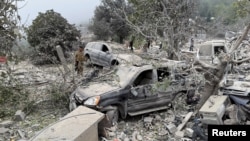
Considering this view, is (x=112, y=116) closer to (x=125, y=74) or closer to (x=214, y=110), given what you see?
(x=125, y=74)

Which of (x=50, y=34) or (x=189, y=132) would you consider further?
(x=50, y=34)

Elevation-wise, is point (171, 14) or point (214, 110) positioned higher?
point (171, 14)

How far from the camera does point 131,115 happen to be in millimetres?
8531

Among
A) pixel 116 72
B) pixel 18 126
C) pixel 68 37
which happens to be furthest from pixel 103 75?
pixel 68 37

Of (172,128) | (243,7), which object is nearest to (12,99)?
(172,128)

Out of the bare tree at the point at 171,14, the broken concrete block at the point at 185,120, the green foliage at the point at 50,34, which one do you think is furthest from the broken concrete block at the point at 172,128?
the green foliage at the point at 50,34

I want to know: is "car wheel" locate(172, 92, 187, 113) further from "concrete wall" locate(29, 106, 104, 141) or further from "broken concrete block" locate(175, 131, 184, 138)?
"concrete wall" locate(29, 106, 104, 141)

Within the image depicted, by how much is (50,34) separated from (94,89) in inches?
440

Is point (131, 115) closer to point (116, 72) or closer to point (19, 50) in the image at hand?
point (116, 72)

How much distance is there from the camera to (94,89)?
8312mm

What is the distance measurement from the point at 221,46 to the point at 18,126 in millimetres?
11253

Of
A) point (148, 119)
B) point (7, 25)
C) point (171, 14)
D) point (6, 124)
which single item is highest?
point (171, 14)

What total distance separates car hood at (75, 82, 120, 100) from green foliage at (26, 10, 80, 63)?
9815mm

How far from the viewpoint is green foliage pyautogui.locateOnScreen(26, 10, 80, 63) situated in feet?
59.2
